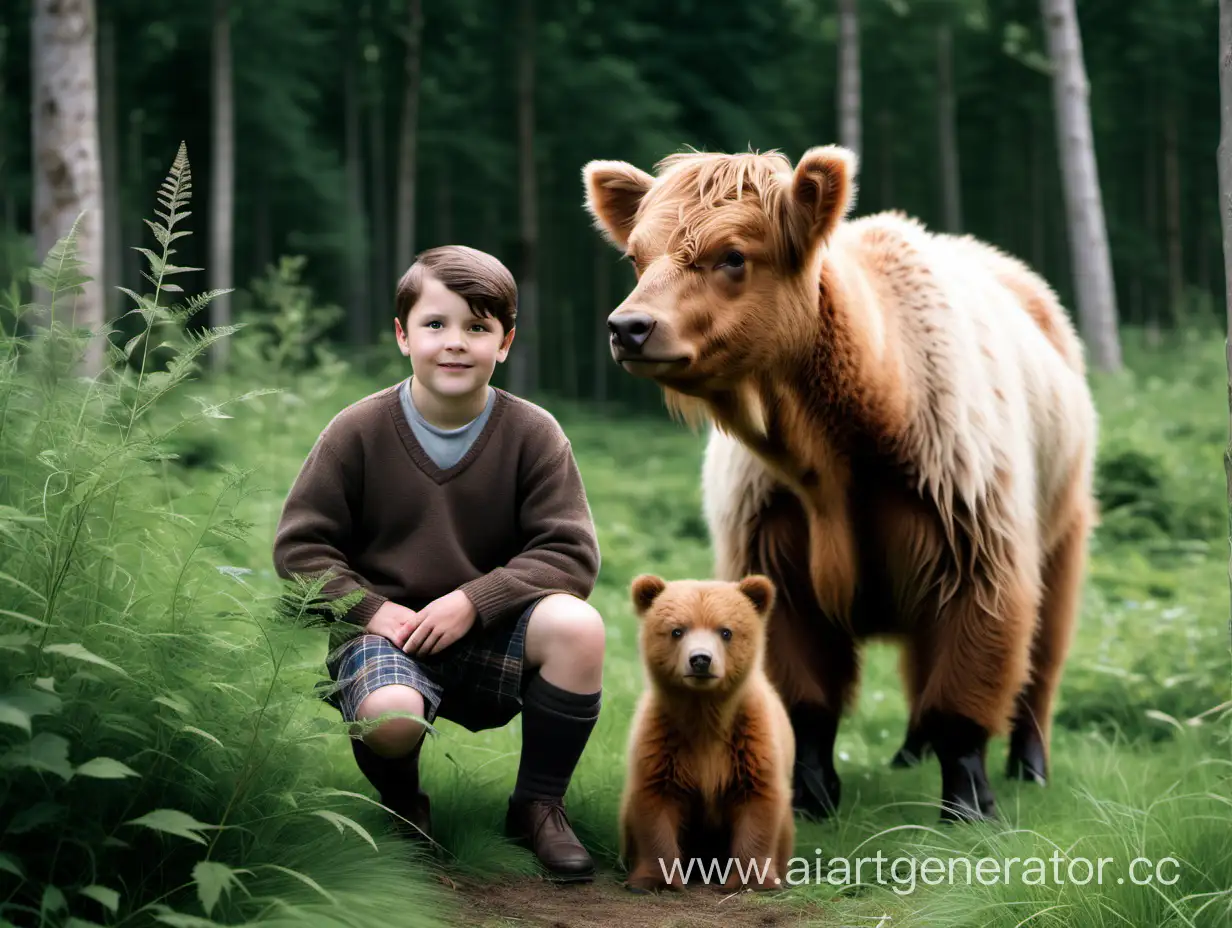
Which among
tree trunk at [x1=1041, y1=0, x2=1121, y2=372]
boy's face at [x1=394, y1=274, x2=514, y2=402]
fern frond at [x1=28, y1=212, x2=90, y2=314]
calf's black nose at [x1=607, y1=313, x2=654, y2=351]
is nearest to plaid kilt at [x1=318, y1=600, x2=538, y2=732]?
boy's face at [x1=394, y1=274, x2=514, y2=402]

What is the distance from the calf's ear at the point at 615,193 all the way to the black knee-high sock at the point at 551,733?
5.29ft

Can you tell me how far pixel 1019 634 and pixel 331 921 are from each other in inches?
105

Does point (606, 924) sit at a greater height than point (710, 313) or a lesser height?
lesser

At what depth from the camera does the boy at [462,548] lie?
11.7ft

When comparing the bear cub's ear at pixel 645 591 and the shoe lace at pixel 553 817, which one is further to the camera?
the bear cub's ear at pixel 645 591

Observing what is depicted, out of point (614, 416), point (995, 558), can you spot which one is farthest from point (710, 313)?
point (614, 416)

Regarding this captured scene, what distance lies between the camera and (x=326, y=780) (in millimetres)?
3797

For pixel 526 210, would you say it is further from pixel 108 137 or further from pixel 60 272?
pixel 60 272

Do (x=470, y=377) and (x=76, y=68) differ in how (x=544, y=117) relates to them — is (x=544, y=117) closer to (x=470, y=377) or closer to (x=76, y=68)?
(x=76, y=68)

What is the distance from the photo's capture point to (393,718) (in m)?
3.31

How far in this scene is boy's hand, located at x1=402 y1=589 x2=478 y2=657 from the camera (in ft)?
11.5

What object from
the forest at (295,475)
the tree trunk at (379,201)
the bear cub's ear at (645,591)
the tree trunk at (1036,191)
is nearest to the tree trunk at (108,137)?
the forest at (295,475)

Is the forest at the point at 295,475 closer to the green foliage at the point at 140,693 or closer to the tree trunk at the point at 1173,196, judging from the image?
the green foliage at the point at 140,693

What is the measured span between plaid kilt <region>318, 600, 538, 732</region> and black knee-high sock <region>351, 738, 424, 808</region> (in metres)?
0.12
